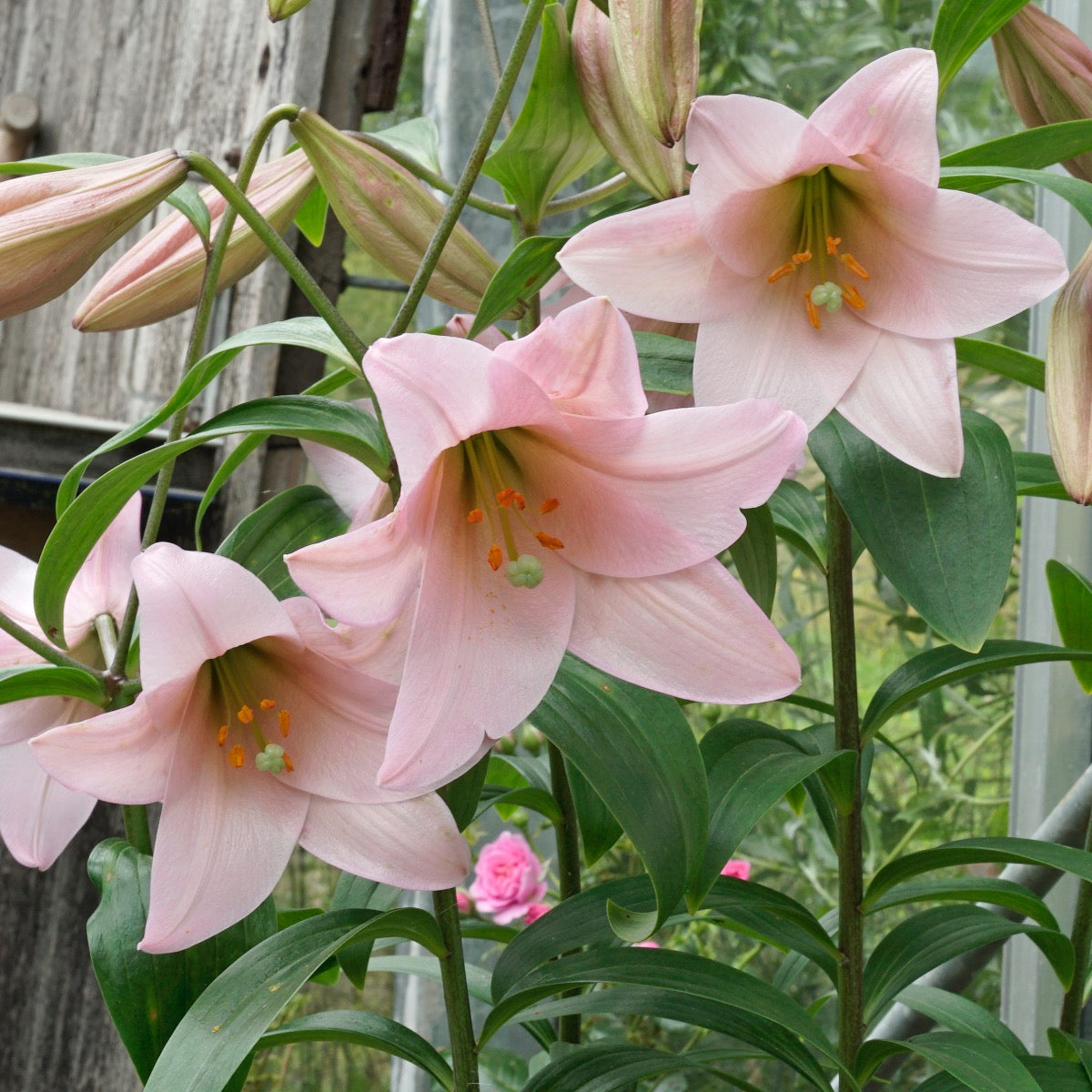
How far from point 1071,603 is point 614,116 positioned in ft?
1.33

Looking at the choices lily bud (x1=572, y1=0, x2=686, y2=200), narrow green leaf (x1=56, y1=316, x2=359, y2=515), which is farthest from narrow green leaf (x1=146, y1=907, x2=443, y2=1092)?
lily bud (x1=572, y1=0, x2=686, y2=200)

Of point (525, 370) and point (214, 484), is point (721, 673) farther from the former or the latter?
point (214, 484)

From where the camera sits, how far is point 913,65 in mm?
396

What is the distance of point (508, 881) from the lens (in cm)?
116

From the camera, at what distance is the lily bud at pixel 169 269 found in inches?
19.0

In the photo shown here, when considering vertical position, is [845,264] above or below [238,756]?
above

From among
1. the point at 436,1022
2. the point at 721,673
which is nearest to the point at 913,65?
the point at 721,673

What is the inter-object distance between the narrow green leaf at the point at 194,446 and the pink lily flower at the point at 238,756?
0.07m

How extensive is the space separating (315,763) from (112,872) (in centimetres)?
10

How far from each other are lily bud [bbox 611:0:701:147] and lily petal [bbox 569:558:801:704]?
6.4 inches

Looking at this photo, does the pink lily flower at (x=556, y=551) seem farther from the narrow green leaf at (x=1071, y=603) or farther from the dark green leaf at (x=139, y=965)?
the narrow green leaf at (x=1071, y=603)

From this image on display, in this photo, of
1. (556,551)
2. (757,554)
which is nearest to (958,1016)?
(757,554)

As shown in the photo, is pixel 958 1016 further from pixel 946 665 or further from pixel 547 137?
pixel 547 137

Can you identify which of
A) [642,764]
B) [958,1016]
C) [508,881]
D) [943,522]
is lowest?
[508,881]
